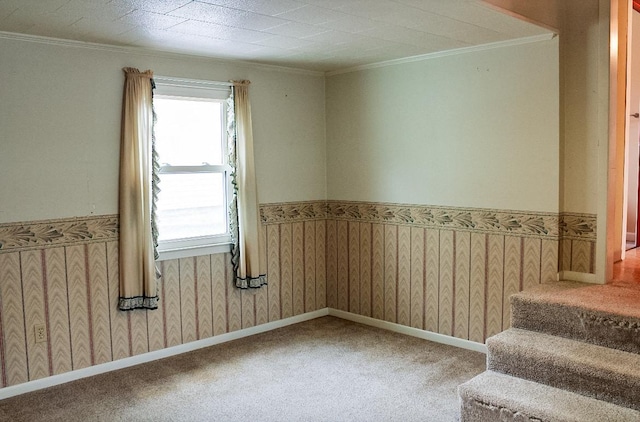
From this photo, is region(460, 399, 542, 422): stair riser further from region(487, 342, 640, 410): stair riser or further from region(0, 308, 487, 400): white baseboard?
region(0, 308, 487, 400): white baseboard

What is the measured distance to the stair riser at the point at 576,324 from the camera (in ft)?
9.48

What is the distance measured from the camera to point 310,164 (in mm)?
4953

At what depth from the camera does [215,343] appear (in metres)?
4.36

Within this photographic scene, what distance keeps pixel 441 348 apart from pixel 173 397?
1.94 m

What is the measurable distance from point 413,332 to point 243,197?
1720 millimetres

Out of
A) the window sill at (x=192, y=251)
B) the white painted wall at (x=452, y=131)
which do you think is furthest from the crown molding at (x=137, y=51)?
the window sill at (x=192, y=251)

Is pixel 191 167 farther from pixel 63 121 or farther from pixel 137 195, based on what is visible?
pixel 63 121

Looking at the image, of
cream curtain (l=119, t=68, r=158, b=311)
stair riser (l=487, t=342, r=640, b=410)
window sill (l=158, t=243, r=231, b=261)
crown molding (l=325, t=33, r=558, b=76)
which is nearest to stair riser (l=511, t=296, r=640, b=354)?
stair riser (l=487, t=342, r=640, b=410)

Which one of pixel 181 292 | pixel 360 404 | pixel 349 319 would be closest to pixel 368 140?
pixel 349 319

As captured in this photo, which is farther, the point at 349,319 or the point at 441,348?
the point at 349,319

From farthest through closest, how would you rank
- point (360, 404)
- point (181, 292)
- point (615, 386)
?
point (181, 292), point (360, 404), point (615, 386)

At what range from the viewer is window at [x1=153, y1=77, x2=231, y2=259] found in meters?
4.05

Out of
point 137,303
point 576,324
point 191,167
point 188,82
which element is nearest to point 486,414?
point 576,324

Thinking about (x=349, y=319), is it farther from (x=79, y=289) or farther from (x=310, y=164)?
(x=79, y=289)
